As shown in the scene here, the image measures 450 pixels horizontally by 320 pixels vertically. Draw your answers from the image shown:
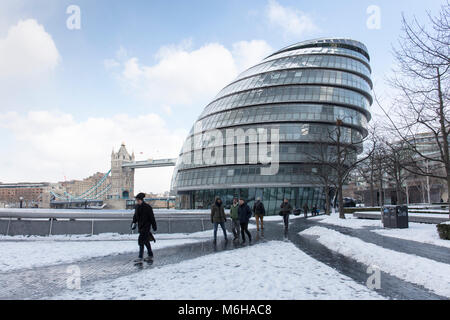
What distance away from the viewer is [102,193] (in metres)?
167

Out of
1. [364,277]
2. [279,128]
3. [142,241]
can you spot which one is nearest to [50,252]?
[142,241]

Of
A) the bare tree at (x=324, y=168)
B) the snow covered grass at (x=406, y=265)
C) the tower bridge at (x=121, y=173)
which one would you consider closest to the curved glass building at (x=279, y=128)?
the bare tree at (x=324, y=168)

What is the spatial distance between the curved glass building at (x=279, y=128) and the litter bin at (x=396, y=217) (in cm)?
2416

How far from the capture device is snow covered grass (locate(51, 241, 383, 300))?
5.82 m

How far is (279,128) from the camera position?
48.8 m

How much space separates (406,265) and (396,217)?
12.2 meters

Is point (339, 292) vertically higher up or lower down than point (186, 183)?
lower down

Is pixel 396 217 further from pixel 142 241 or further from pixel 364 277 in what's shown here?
pixel 142 241

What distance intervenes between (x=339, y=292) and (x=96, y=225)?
46.6 ft

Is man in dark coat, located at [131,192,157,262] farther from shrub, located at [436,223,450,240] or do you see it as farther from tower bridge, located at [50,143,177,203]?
tower bridge, located at [50,143,177,203]

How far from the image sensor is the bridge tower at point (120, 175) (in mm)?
166000
